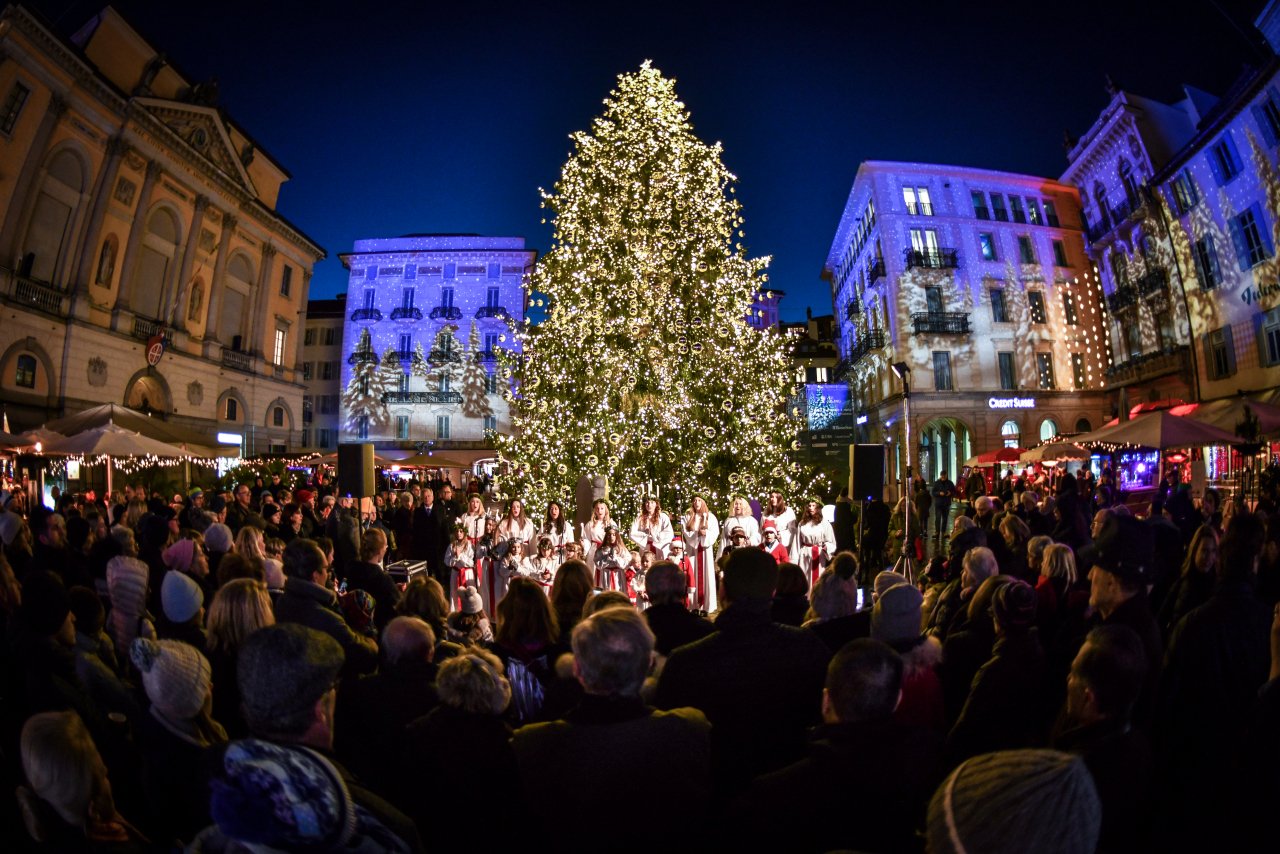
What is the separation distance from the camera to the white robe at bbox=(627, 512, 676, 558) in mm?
11430

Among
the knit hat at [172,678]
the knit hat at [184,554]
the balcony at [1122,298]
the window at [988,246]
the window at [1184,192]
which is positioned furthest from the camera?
the window at [988,246]

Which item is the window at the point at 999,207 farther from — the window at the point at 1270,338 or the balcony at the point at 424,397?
the balcony at the point at 424,397

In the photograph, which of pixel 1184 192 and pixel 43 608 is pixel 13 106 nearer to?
pixel 43 608

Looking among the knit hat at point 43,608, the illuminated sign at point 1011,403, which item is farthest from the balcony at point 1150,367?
the knit hat at point 43,608

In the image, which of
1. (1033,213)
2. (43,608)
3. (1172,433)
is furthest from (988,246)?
(43,608)

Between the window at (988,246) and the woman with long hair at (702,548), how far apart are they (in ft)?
112

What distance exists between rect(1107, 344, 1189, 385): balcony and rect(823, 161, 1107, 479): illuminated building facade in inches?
91.3

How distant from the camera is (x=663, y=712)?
8.02ft

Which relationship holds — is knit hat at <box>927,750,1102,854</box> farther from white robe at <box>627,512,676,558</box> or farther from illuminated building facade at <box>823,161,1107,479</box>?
illuminated building facade at <box>823,161,1107,479</box>

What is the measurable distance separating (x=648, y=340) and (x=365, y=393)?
39768 millimetres

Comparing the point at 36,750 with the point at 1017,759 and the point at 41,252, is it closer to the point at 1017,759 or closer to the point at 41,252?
the point at 1017,759

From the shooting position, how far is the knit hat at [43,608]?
3729 millimetres

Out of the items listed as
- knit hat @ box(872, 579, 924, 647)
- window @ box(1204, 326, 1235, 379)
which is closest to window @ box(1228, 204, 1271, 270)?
window @ box(1204, 326, 1235, 379)

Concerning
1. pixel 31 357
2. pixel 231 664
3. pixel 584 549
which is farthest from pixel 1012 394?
pixel 31 357
